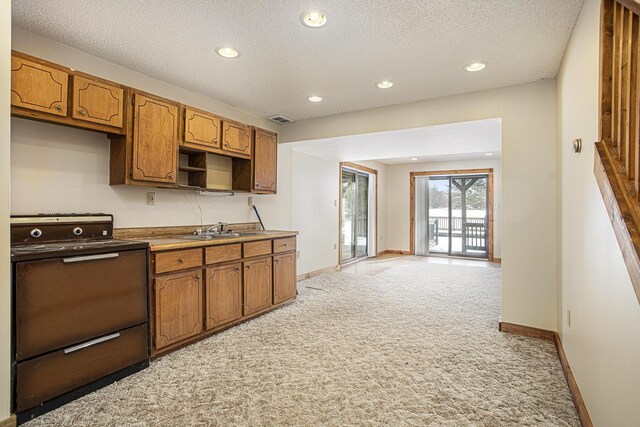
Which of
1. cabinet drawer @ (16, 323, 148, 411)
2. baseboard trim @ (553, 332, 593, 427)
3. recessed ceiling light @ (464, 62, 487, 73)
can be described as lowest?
baseboard trim @ (553, 332, 593, 427)

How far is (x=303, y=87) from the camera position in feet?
11.0

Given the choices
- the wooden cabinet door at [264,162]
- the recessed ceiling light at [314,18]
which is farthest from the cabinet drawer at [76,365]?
the recessed ceiling light at [314,18]

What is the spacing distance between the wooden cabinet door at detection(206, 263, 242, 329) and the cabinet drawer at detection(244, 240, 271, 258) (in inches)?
6.4

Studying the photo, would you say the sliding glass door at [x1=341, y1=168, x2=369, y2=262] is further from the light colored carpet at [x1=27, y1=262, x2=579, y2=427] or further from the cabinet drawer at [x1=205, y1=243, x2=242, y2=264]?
the cabinet drawer at [x1=205, y1=243, x2=242, y2=264]

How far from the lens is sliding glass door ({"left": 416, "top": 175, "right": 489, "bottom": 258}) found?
7648mm

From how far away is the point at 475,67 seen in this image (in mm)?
2842

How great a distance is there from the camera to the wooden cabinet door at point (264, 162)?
3.98 meters

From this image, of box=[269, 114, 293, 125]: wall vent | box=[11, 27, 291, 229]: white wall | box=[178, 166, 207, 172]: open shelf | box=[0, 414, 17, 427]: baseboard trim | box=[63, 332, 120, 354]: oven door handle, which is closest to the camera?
box=[0, 414, 17, 427]: baseboard trim

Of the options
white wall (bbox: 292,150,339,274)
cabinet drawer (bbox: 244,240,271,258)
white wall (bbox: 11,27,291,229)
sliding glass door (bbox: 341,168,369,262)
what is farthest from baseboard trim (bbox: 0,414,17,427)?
sliding glass door (bbox: 341,168,369,262)

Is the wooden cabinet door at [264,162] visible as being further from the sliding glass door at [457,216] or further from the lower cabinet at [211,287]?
the sliding glass door at [457,216]

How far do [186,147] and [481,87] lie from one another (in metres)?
2.97

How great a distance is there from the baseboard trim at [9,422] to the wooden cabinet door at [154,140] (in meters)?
1.71

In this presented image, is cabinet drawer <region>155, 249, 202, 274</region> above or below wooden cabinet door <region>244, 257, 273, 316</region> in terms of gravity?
above

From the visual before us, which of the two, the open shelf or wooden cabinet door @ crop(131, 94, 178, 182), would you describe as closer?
wooden cabinet door @ crop(131, 94, 178, 182)
